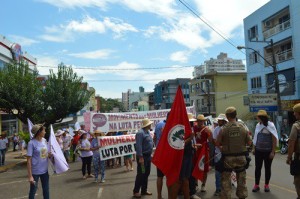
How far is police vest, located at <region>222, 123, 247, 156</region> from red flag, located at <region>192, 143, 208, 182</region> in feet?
5.08

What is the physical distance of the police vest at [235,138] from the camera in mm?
5977

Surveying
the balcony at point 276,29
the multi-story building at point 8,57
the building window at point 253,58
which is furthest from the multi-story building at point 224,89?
the multi-story building at point 8,57

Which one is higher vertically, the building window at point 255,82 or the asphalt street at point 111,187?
the building window at point 255,82

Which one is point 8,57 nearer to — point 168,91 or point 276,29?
point 276,29

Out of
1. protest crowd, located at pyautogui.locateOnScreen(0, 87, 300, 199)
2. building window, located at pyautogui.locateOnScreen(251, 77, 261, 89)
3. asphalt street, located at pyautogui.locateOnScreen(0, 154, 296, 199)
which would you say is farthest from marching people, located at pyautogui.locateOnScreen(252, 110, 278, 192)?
building window, located at pyautogui.locateOnScreen(251, 77, 261, 89)

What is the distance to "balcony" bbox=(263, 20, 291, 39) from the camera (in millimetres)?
30733

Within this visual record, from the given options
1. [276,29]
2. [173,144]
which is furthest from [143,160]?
[276,29]

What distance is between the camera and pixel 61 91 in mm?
22656

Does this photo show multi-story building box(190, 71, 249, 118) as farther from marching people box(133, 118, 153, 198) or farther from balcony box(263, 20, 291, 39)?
marching people box(133, 118, 153, 198)

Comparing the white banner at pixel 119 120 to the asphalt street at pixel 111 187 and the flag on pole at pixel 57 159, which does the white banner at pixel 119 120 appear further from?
the flag on pole at pixel 57 159

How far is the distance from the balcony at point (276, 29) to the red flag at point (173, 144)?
2763cm

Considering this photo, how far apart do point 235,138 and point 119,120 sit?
10031 mm

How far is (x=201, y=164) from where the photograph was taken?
753 centimetres

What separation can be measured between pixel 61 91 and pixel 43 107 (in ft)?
5.59
